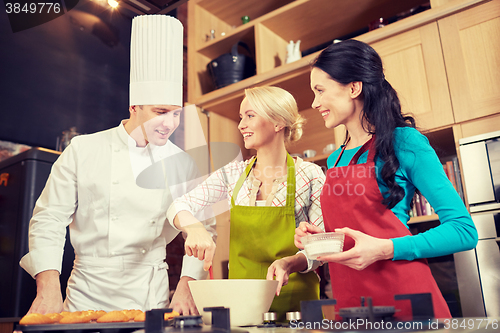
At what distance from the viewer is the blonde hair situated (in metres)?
1.48

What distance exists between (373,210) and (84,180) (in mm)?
1081

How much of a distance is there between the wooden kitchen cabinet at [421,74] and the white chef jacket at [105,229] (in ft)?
3.79

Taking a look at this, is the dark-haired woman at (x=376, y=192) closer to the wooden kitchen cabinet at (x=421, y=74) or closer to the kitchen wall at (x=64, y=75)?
the wooden kitchen cabinet at (x=421, y=74)

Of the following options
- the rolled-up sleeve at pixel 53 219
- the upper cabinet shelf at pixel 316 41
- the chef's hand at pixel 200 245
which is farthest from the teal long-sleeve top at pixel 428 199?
the rolled-up sleeve at pixel 53 219

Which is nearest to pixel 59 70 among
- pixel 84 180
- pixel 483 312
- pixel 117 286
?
pixel 84 180

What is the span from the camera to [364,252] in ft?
2.90

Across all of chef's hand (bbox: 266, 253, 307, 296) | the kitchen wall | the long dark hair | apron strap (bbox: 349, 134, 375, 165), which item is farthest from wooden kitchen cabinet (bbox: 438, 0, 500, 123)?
the kitchen wall

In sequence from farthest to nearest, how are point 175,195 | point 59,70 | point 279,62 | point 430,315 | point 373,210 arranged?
point 279,62, point 59,70, point 175,195, point 373,210, point 430,315

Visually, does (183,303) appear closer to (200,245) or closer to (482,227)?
(200,245)

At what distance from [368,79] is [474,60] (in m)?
0.96

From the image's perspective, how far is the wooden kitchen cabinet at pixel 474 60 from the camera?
177 centimetres

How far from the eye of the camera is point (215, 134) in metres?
2.73

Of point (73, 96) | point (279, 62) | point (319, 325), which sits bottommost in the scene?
point (319, 325)

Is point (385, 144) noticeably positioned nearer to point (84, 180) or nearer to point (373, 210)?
point (373, 210)
